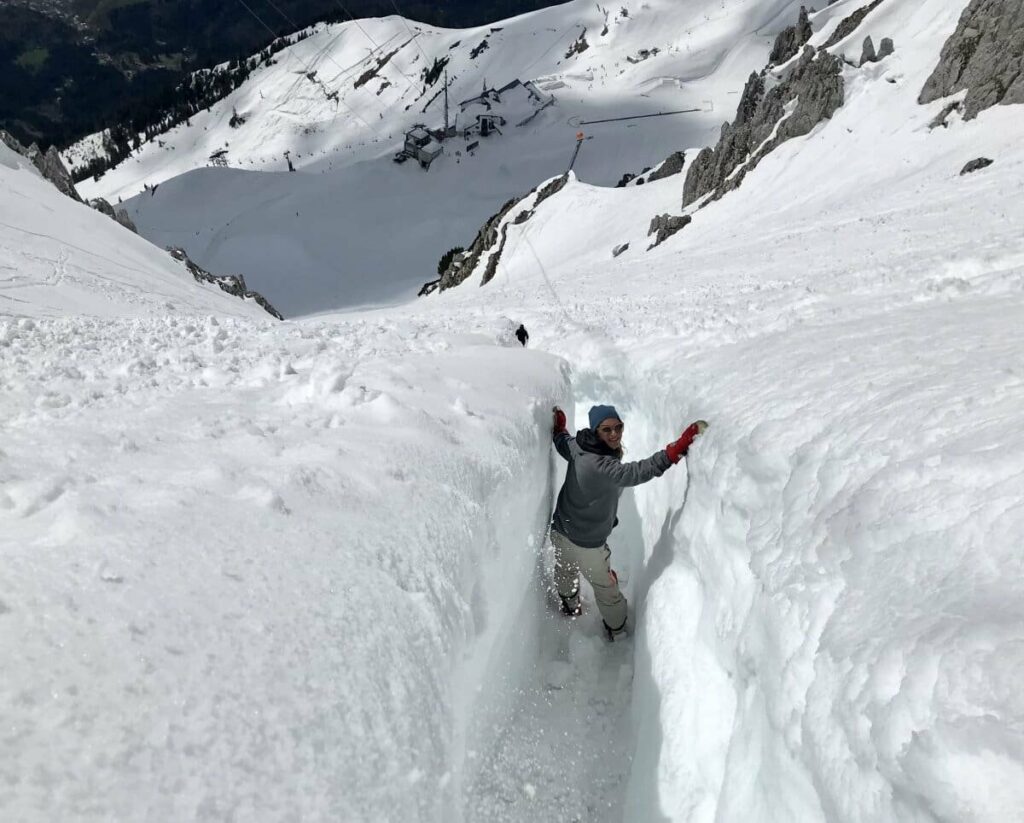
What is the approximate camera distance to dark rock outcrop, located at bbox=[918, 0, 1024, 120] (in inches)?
866

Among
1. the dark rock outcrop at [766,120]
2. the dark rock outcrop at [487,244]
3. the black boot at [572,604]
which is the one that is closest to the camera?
the black boot at [572,604]

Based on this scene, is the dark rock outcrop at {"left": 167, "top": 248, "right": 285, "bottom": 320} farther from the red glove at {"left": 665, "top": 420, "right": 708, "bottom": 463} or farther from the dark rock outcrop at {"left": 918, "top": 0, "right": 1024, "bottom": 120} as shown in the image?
the dark rock outcrop at {"left": 918, "top": 0, "right": 1024, "bottom": 120}

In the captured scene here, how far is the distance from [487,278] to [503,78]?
236 feet

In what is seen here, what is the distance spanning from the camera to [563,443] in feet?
21.5

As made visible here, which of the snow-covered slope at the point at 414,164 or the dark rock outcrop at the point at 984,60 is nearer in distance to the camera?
the dark rock outcrop at the point at 984,60

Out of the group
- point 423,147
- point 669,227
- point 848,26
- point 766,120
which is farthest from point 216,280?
point 423,147

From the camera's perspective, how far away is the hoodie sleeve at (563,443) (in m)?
6.39

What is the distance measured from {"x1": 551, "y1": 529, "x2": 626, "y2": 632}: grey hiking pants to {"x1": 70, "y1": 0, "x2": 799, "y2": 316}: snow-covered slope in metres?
43.7

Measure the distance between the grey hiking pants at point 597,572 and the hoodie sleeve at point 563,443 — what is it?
0.82 m

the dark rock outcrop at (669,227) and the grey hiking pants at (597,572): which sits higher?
the grey hiking pants at (597,572)

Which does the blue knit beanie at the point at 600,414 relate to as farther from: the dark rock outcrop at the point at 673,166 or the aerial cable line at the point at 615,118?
the aerial cable line at the point at 615,118

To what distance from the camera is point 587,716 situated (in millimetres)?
5473

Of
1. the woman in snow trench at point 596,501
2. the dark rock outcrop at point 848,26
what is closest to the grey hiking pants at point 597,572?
the woman in snow trench at point 596,501

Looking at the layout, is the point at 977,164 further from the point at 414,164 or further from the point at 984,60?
the point at 414,164
